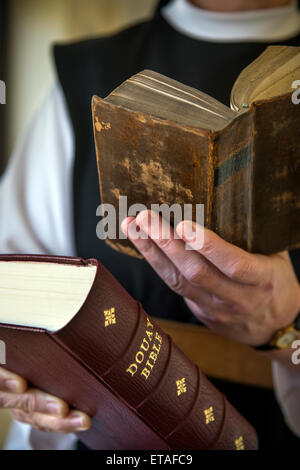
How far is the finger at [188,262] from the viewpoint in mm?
376

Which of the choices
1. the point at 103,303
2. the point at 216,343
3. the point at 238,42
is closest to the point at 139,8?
the point at 238,42

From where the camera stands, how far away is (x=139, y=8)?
1.82 metres

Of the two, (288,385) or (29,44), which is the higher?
(29,44)

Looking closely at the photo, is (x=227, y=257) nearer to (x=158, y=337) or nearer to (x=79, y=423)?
(x=158, y=337)

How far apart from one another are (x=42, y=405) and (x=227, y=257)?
246 mm

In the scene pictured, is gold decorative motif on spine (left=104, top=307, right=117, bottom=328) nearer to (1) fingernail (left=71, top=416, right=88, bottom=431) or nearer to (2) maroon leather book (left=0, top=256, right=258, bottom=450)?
(2) maroon leather book (left=0, top=256, right=258, bottom=450)

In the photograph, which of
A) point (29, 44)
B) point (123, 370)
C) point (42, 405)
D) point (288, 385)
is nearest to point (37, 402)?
point (42, 405)

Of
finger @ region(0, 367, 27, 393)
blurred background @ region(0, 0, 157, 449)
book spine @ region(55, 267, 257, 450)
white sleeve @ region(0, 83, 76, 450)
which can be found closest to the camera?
book spine @ region(55, 267, 257, 450)

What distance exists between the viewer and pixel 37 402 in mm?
453

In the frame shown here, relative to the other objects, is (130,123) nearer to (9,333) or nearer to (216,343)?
(9,333)

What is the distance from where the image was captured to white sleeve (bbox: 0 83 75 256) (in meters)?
0.80

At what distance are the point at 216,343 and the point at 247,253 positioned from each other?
0.17 metres

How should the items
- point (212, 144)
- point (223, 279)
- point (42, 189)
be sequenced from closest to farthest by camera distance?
point (212, 144)
point (223, 279)
point (42, 189)

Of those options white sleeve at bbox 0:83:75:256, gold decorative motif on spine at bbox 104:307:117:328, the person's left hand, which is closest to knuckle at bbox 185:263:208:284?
the person's left hand
